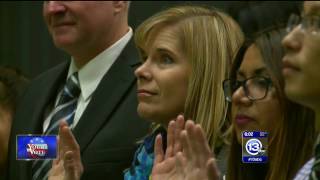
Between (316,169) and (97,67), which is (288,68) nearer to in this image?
(316,169)

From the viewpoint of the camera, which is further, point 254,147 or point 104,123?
point 104,123

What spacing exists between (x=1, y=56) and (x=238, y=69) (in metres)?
2.31

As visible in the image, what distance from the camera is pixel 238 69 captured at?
6.59 ft

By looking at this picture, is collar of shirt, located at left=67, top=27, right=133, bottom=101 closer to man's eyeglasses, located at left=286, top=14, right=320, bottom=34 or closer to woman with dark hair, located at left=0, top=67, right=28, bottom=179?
woman with dark hair, located at left=0, top=67, right=28, bottom=179

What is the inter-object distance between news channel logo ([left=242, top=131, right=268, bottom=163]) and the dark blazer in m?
0.48

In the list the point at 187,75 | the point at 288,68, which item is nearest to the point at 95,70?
the point at 187,75

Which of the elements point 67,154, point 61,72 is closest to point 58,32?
point 61,72

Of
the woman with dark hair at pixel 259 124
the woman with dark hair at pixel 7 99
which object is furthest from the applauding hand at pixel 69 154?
the woman with dark hair at pixel 7 99

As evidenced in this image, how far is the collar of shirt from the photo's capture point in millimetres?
2498

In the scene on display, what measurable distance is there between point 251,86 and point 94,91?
633 mm

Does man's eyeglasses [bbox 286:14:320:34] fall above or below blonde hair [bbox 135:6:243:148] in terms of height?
above

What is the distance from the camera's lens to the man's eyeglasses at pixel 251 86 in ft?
6.29

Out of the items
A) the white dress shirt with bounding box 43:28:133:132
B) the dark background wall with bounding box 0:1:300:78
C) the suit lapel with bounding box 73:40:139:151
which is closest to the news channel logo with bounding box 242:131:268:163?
the suit lapel with bounding box 73:40:139:151

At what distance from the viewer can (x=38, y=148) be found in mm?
2232
